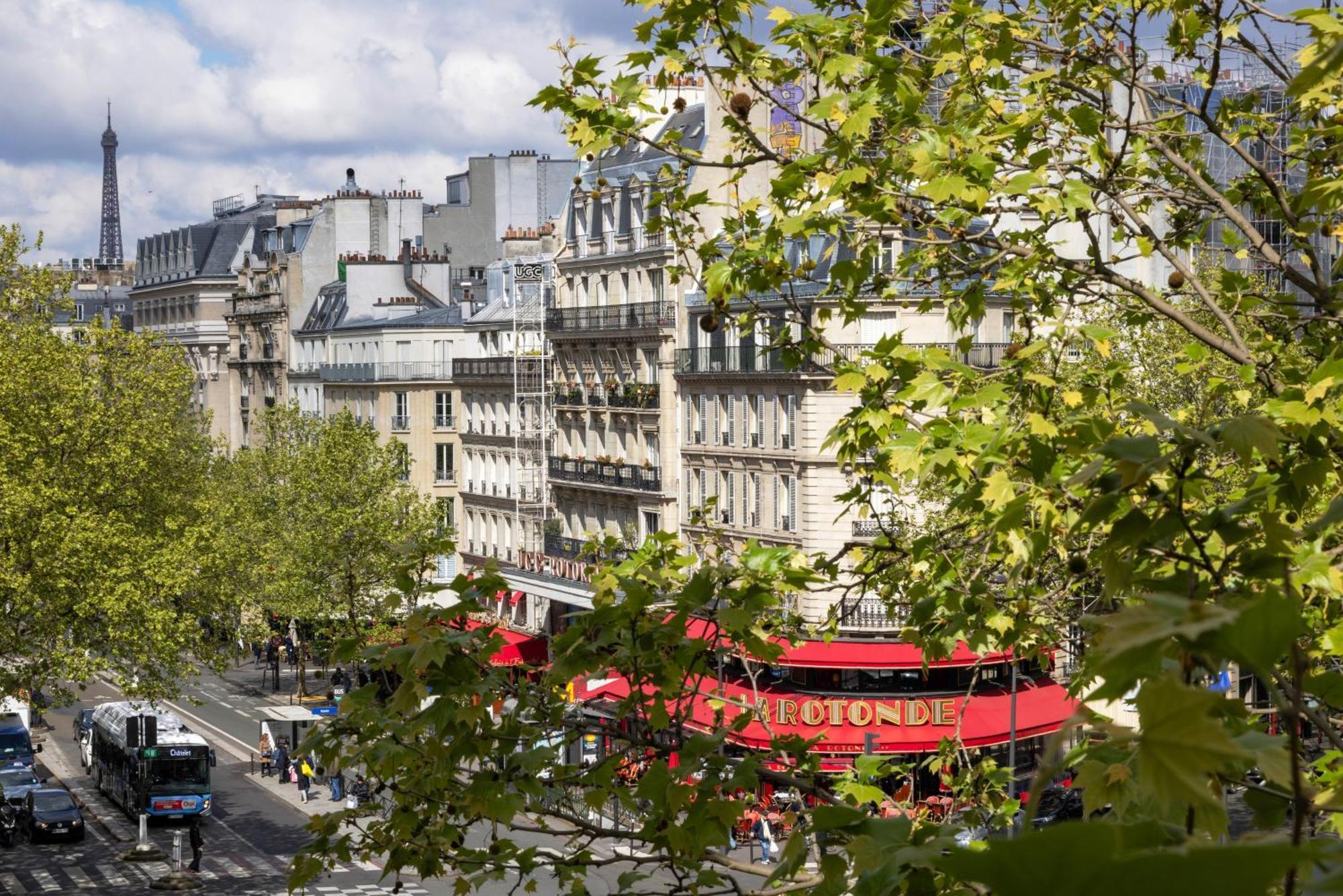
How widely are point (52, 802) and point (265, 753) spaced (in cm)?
1078

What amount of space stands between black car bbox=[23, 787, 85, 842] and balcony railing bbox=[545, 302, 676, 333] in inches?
905

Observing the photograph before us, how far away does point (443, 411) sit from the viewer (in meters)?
83.2

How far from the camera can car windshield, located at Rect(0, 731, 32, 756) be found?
54.9m

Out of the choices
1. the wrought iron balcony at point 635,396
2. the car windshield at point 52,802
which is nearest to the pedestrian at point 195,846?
the car windshield at point 52,802

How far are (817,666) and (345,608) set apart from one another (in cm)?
2105

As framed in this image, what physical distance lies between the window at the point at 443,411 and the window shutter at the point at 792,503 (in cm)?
3517

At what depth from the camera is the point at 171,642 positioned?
37562 mm

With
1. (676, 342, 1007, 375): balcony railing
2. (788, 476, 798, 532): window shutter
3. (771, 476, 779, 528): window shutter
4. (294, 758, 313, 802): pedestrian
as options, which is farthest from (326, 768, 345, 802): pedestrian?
(676, 342, 1007, 375): balcony railing

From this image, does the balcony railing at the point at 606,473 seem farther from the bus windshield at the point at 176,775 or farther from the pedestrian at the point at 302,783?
the bus windshield at the point at 176,775

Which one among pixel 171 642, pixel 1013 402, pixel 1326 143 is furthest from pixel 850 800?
pixel 171 642

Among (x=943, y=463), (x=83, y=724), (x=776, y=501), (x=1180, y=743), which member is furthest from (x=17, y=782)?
(x=1180, y=743)

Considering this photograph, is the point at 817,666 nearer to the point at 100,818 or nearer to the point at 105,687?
the point at 100,818

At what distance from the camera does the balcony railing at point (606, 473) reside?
58500 mm

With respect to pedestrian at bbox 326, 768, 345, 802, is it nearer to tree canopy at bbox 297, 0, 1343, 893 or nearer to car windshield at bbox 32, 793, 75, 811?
car windshield at bbox 32, 793, 75, 811
